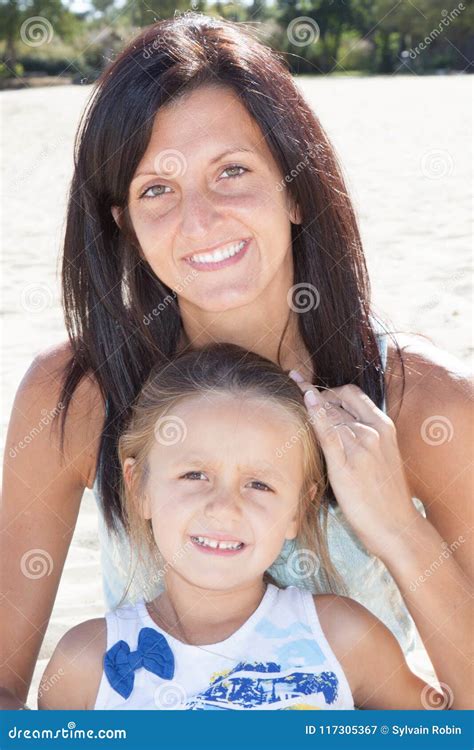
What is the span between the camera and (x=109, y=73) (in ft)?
7.93

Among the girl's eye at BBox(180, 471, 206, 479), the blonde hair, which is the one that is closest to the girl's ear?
the blonde hair

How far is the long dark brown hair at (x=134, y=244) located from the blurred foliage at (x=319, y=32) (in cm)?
3249

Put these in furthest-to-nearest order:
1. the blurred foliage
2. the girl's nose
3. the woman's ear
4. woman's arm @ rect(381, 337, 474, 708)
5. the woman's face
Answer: the blurred foliage → the woman's ear → the woman's face → woman's arm @ rect(381, 337, 474, 708) → the girl's nose

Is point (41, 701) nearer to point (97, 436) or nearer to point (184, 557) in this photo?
point (184, 557)

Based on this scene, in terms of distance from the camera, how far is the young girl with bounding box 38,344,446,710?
217 centimetres

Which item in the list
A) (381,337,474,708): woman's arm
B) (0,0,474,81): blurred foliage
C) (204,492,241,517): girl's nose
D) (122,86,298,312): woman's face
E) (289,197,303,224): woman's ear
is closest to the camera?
(204,492,241,517): girl's nose

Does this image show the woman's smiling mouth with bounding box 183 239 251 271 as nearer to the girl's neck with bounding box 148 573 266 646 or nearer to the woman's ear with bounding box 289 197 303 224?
the woman's ear with bounding box 289 197 303 224

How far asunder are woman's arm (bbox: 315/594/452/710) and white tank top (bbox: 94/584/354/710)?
0.03 m

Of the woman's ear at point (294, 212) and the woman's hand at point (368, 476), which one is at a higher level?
the woman's ear at point (294, 212)

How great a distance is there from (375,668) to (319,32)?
37036mm

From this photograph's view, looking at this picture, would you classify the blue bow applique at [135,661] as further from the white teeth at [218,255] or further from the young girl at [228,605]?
the white teeth at [218,255]

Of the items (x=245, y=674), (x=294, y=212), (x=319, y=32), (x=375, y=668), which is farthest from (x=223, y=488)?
(x=319, y=32)

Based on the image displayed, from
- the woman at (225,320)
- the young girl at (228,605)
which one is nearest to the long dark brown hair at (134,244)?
the woman at (225,320)

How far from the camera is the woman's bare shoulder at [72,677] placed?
2.21 m
